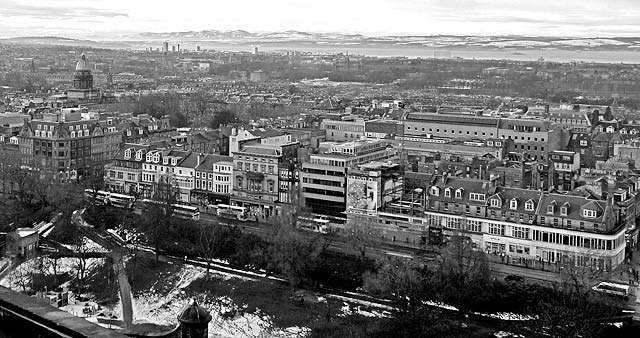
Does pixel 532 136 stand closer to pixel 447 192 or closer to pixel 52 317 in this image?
pixel 447 192

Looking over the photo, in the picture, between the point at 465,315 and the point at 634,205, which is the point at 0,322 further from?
the point at 634,205

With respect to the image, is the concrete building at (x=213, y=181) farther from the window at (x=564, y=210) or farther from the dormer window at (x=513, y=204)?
the window at (x=564, y=210)

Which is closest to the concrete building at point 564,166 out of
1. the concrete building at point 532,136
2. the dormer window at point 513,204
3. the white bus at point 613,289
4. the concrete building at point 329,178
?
the concrete building at point 532,136

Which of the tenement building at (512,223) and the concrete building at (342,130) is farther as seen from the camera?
the concrete building at (342,130)

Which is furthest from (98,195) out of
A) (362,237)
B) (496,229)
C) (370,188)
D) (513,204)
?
(513,204)

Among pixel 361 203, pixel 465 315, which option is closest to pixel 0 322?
pixel 465 315

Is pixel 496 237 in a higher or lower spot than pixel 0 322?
lower
